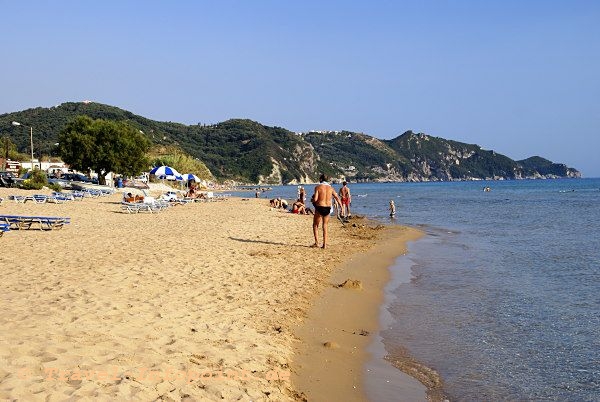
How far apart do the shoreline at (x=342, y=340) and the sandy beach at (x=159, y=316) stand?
0.18 ft

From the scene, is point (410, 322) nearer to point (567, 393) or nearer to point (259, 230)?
point (567, 393)

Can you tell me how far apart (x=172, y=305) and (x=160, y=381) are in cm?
→ 274

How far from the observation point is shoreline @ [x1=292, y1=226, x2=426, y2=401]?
16.4 feet

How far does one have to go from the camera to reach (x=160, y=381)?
4.24 metres

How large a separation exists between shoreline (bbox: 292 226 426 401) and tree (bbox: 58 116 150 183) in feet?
142

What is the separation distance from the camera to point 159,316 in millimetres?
6312

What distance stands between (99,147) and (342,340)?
47956 mm

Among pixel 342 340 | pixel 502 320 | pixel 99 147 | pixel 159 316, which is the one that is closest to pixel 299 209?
pixel 502 320

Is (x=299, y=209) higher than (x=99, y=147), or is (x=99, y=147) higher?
(x=99, y=147)

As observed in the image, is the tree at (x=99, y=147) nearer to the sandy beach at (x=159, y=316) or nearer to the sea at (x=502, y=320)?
the sandy beach at (x=159, y=316)

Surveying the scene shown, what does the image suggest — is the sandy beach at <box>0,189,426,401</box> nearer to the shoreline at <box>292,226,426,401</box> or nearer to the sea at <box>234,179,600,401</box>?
the shoreline at <box>292,226,426,401</box>

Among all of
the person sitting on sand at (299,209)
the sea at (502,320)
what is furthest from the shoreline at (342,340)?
the person sitting on sand at (299,209)

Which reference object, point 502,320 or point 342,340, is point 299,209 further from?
point 342,340

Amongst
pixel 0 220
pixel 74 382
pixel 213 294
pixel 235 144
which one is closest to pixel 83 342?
pixel 74 382
